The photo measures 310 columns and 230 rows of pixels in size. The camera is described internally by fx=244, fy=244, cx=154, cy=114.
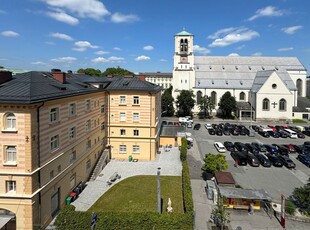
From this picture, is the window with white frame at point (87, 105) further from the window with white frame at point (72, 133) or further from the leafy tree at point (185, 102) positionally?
the leafy tree at point (185, 102)

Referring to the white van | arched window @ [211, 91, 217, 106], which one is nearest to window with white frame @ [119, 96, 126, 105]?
the white van

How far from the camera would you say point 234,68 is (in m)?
88.6

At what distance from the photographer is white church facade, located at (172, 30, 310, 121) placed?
72500 mm

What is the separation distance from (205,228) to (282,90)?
2531 inches

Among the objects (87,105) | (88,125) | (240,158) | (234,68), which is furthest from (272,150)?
(234,68)

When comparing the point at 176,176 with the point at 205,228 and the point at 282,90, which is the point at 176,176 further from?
the point at 282,90

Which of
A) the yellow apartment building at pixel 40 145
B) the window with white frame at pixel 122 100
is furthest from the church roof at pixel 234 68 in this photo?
the yellow apartment building at pixel 40 145

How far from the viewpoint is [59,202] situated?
21797mm

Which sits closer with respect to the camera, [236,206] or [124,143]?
[236,206]

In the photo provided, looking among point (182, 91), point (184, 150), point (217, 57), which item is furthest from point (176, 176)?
point (217, 57)

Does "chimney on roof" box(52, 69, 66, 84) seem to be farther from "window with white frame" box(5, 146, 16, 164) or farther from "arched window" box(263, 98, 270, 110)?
"arched window" box(263, 98, 270, 110)

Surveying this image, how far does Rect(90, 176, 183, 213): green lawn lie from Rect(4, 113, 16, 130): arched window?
10.2 meters

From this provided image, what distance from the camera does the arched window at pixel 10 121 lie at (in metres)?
17.2

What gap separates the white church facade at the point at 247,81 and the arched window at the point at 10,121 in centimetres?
6726
